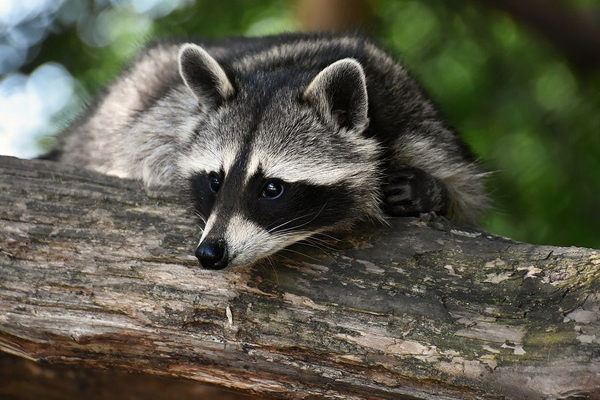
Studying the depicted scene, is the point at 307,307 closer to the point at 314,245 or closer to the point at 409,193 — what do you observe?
the point at 314,245

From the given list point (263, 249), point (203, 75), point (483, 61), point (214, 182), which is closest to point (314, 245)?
point (263, 249)

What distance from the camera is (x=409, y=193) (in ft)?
12.6

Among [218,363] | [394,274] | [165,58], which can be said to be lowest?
[218,363]

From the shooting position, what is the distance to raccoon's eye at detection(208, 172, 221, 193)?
356cm

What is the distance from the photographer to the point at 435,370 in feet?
9.99

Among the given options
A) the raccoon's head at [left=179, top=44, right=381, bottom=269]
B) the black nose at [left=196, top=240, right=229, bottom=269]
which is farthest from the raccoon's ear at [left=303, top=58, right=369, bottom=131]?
the black nose at [left=196, top=240, right=229, bottom=269]

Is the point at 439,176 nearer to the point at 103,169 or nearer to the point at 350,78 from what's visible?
the point at 350,78

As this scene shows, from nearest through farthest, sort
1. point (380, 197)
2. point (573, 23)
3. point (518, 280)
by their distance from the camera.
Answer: point (518, 280)
point (380, 197)
point (573, 23)

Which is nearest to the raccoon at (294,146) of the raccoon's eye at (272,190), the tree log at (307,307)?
the raccoon's eye at (272,190)

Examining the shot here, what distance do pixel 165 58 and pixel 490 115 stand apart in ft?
11.4

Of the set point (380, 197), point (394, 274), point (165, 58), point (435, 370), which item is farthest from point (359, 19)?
point (435, 370)

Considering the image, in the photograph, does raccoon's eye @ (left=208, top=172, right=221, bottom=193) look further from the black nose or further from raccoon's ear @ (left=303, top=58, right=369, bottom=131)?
raccoon's ear @ (left=303, top=58, right=369, bottom=131)

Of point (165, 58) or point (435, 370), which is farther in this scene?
point (165, 58)

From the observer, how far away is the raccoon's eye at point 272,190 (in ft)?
11.2
